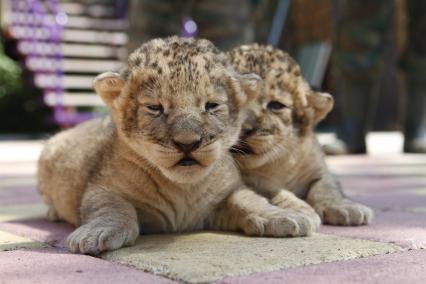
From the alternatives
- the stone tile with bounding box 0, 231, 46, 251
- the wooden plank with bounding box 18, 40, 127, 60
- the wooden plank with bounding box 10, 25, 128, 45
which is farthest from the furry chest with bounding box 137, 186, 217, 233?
the wooden plank with bounding box 10, 25, 128, 45

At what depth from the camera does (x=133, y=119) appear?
2816 mm

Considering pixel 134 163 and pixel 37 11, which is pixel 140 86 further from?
pixel 37 11

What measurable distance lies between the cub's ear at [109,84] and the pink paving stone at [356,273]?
1.16m

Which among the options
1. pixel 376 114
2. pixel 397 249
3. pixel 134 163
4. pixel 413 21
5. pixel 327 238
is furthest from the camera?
pixel 376 114

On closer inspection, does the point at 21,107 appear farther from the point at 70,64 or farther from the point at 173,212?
the point at 173,212

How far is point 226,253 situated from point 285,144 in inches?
42.5

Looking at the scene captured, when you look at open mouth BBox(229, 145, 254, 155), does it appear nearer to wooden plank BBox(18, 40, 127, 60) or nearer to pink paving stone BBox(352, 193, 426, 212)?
pink paving stone BBox(352, 193, 426, 212)

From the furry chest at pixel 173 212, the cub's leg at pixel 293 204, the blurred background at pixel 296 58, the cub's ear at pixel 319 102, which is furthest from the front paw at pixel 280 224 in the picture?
the blurred background at pixel 296 58

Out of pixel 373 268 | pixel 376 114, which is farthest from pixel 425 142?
pixel 376 114

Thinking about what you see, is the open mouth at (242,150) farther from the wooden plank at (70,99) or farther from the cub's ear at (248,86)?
the wooden plank at (70,99)

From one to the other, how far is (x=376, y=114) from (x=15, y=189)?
9.84m

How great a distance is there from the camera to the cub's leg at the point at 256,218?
9.03 ft

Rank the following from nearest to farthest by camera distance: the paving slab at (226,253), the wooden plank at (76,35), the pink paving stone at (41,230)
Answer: the paving slab at (226,253) < the pink paving stone at (41,230) < the wooden plank at (76,35)

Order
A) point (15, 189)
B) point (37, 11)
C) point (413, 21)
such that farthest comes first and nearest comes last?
point (37, 11) < point (413, 21) < point (15, 189)
